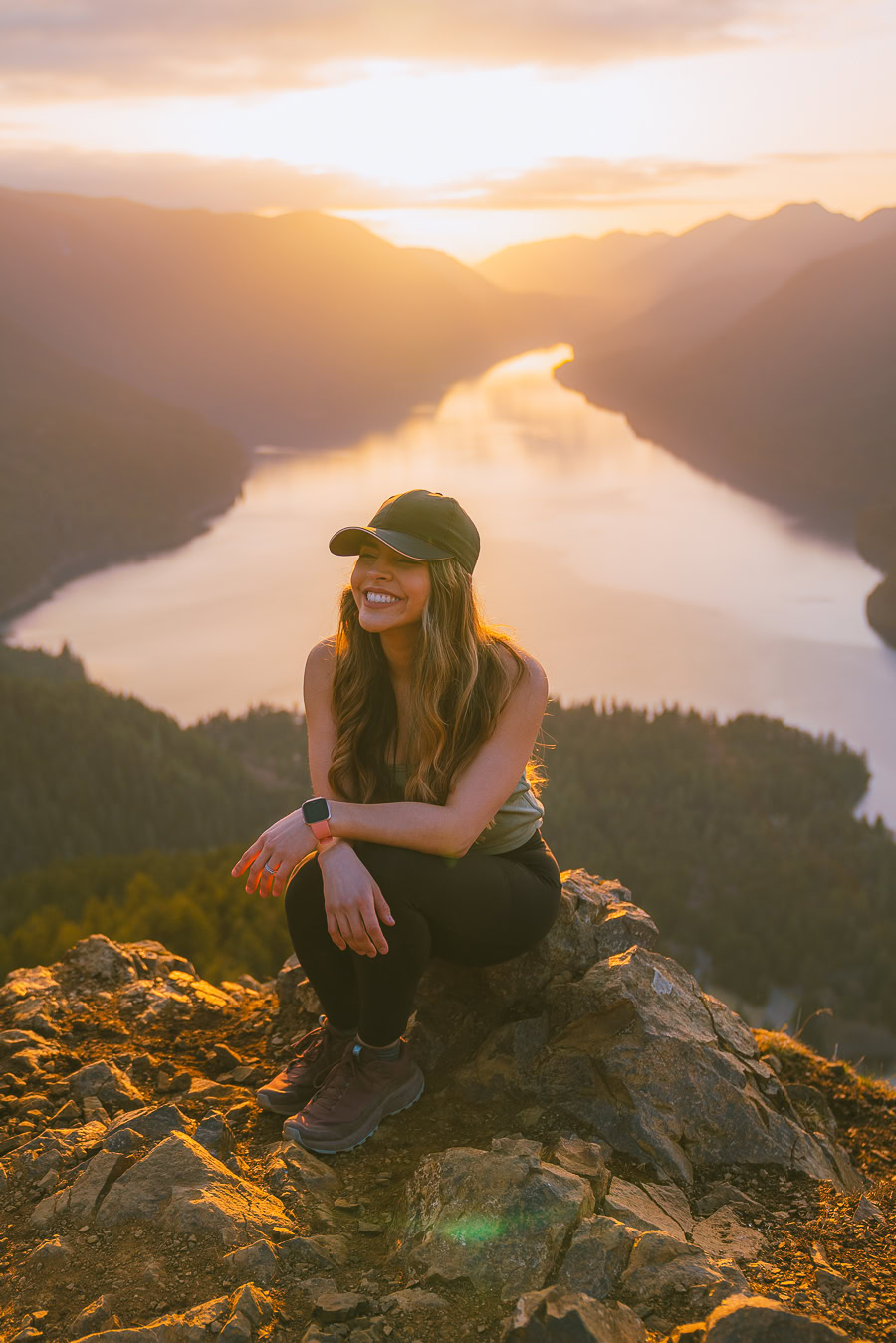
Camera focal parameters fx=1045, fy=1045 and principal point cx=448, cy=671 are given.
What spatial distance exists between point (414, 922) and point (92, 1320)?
4.84ft

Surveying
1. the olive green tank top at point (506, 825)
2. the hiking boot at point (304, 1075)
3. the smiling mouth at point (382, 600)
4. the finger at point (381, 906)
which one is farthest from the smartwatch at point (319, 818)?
the hiking boot at point (304, 1075)

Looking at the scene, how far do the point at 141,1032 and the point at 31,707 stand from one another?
68.7 meters

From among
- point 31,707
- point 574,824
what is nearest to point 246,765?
point 31,707

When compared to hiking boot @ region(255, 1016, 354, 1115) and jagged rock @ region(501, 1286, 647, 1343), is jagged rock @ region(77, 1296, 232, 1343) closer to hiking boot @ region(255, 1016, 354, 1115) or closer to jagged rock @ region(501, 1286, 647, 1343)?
jagged rock @ region(501, 1286, 647, 1343)

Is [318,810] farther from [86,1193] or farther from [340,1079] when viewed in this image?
[86,1193]

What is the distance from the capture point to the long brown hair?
12.8 ft

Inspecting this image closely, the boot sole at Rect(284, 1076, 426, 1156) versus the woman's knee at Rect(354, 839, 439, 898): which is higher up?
the woman's knee at Rect(354, 839, 439, 898)

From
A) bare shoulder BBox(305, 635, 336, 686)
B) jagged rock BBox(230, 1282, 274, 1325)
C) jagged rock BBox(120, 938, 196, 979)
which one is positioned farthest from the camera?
jagged rock BBox(120, 938, 196, 979)

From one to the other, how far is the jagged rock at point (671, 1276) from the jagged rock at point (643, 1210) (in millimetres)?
135

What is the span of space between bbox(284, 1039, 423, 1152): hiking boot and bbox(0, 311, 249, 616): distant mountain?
13456 centimetres

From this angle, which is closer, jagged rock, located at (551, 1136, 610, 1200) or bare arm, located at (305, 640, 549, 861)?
jagged rock, located at (551, 1136, 610, 1200)

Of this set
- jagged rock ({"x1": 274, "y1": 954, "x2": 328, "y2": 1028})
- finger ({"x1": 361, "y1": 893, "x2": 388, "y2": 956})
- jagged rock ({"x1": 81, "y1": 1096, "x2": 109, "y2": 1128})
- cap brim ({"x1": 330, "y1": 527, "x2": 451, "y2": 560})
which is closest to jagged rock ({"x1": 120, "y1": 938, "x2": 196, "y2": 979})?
jagged rock ({"x1": 274, "y1": 954, "x2": 328, "y2": 1028})

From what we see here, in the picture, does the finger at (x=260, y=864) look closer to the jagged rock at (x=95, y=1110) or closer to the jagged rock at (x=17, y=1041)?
the jagged rock at (x=95, y=1110)

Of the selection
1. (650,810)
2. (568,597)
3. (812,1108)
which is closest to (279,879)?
(812,1108)
